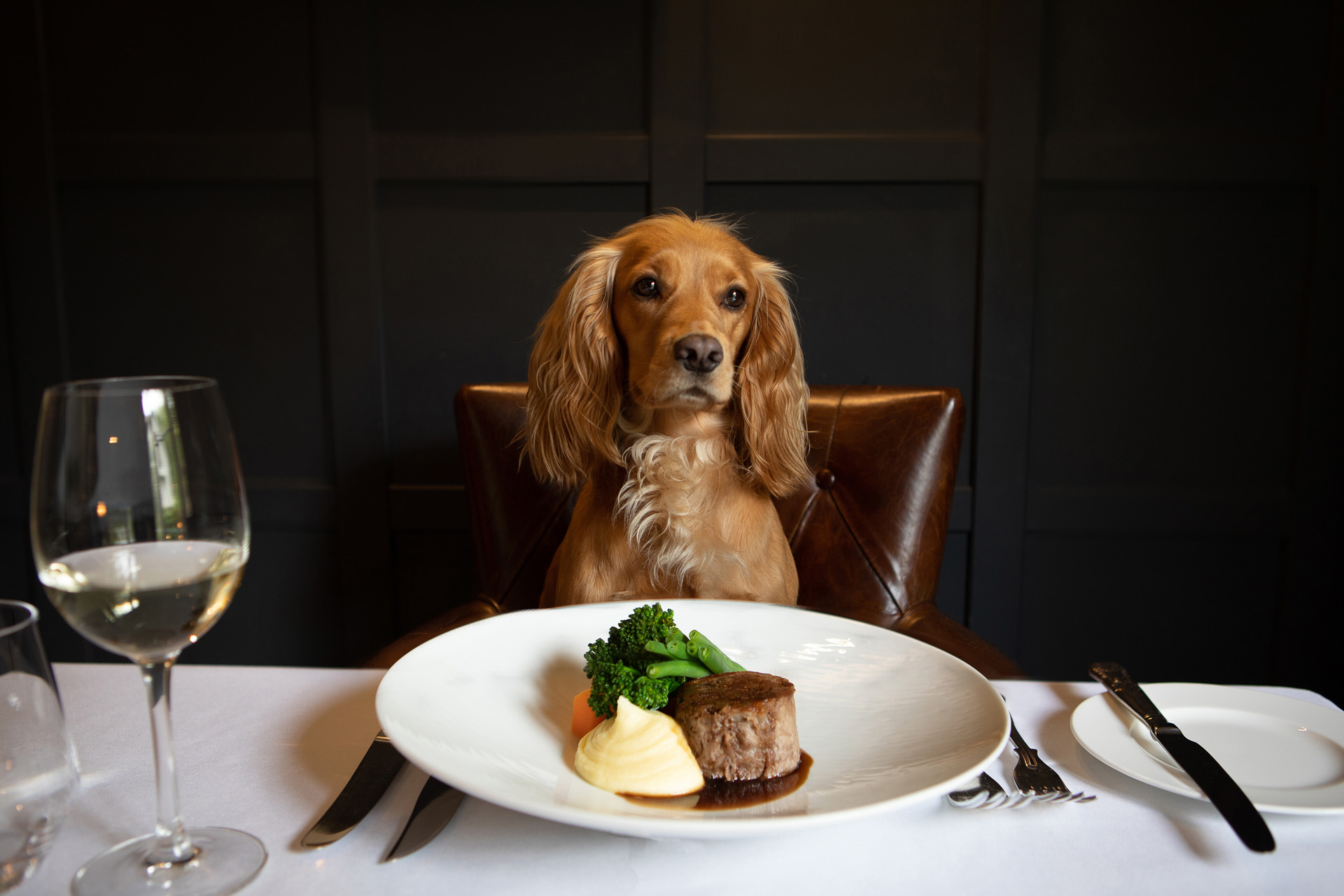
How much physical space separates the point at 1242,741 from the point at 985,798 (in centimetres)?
31


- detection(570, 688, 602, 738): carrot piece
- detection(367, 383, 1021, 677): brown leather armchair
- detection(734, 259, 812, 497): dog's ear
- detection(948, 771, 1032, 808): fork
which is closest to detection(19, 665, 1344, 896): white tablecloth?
detection(948, 771, 1032, 808): fork

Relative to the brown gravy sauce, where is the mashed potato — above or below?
above

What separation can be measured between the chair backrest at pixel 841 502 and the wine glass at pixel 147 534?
1.37 m

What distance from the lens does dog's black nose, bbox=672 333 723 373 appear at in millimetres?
1541

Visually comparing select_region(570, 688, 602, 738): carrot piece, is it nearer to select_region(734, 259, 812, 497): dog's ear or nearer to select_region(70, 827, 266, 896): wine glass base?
select_region(70, 827, 266, 896): wine glass base

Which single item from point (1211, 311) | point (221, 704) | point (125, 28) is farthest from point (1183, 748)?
point (125, 28)

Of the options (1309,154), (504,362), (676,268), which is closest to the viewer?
(676,268)

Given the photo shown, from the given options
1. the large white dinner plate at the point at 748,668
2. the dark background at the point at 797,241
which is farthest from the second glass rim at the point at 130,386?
the dark background at the point at 797,241

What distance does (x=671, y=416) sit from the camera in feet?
5.64

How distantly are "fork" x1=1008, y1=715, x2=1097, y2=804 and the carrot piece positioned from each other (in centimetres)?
38

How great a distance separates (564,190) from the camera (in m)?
2.53

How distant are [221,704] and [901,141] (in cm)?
224

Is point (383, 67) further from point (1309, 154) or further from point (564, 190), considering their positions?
point (1309, 154)

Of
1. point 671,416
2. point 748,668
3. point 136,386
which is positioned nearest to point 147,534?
point 136,386
